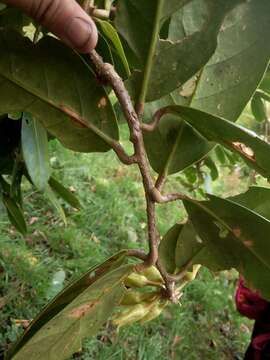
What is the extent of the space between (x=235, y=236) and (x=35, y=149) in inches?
18.2

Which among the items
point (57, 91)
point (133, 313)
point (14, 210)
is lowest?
point (14, 210)

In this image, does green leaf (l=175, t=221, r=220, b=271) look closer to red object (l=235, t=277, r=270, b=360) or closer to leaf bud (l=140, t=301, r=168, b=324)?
leaf bud (l=140, t=301, r=168, b=324)

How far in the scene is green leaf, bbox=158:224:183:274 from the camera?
903mm

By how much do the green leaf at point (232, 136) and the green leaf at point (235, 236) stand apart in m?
0.07

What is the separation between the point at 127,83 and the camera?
692 mm

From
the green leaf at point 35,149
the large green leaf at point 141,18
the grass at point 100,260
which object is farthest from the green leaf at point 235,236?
the grass at point 100,260

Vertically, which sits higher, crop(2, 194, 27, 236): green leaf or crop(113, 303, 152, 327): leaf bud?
crop(113, 303, 152, 327): leaf bud

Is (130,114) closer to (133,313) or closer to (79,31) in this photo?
(79,31)

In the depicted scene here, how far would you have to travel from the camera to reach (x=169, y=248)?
2.98 ft

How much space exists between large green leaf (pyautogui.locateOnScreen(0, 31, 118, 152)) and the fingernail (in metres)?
0.05

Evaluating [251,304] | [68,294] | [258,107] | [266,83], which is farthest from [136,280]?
[251,304]

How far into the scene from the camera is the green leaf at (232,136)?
64cm

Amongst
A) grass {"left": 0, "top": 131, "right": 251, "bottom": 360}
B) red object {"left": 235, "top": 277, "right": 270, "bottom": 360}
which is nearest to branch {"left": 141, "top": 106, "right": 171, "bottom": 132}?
red object {"left": 235, "top": 277, "right": 270, "bottom": 360}

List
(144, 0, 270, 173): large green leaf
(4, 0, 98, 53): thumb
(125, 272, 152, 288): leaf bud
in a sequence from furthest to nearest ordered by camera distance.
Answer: (125, 272, 152, 288): leaf bud < (144, 0, 270, 173): large green leaf < (4, 0, 98, 53): thumb
